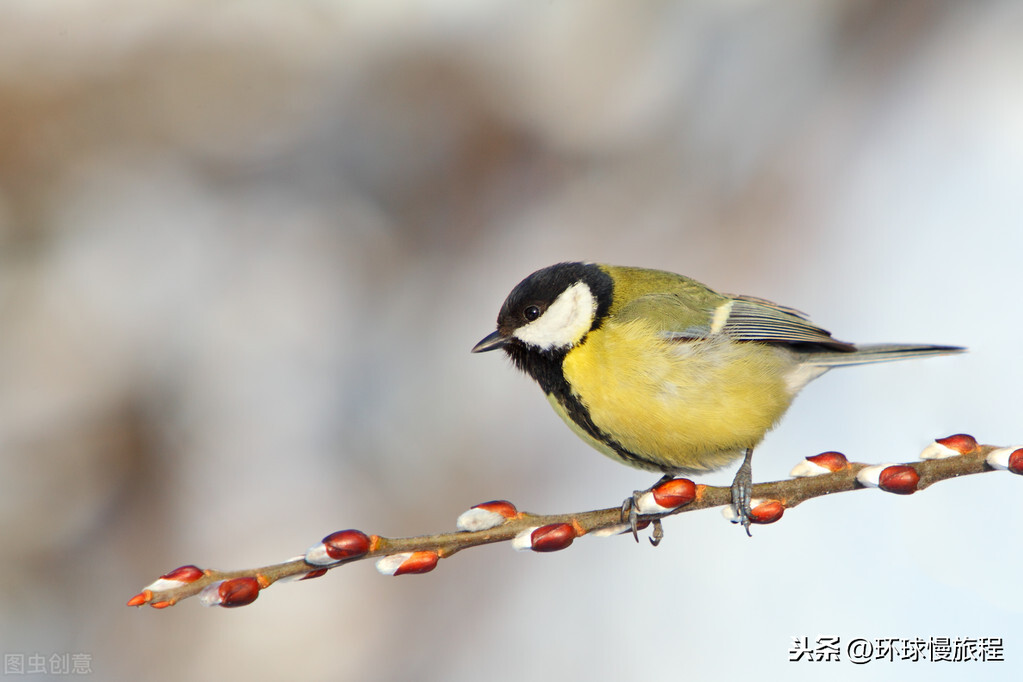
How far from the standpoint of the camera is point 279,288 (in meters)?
1.45

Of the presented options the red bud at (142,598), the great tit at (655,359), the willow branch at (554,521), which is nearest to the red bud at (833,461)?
the willow branch at (554,521)

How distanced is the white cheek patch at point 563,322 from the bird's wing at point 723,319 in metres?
0.04

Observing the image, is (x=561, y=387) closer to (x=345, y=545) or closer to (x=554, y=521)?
(x=554, y=521)

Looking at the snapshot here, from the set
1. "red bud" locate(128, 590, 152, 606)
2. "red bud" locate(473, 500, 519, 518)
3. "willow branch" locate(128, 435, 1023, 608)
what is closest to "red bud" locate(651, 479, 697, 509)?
"willow branch" locate(128, 435, 1023, 608)

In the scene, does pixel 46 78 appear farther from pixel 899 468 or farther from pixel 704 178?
pixel 899 468

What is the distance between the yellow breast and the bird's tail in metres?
0.11

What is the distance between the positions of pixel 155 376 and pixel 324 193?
43 cm

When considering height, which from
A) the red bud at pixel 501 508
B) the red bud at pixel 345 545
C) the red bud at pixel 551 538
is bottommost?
the red bud at pixel 551 538

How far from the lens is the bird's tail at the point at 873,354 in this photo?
34.3 inches

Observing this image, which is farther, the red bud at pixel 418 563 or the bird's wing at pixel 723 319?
the bird's wing at pixel 723 319

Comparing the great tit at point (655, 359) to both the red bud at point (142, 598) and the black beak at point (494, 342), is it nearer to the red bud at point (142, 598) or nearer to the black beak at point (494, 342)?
the black beak at point (494, 342)

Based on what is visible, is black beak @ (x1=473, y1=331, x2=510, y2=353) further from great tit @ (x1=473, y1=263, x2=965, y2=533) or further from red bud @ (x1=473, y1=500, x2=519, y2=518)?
red bud @ (x1=473, y1=500, x2=519, y2=518)

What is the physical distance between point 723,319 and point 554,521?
1.64 ft

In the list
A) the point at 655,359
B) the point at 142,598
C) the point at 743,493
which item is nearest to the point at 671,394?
the point at 655,359
